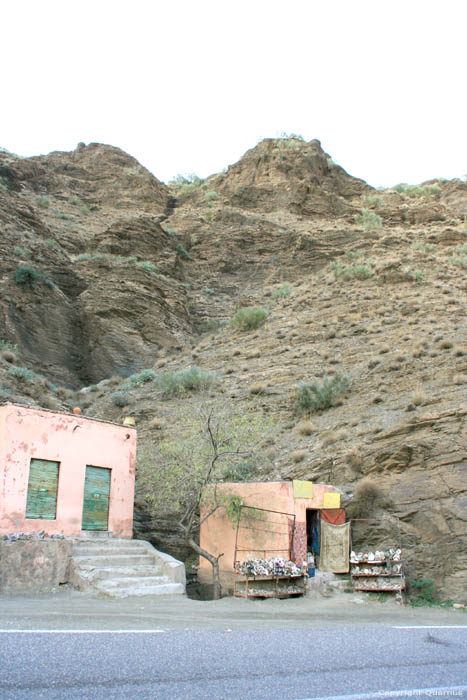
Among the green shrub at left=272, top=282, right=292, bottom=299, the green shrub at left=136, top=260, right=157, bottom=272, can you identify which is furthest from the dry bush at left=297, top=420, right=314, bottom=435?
the green shrub at left=136, top=260, right=157, bottom=272

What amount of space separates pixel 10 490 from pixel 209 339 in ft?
74.1

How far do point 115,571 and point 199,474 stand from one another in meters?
3.65

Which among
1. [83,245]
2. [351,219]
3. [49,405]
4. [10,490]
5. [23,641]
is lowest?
[23,641]

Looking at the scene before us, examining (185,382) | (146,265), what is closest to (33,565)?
(185,382)

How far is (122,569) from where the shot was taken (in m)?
13.3

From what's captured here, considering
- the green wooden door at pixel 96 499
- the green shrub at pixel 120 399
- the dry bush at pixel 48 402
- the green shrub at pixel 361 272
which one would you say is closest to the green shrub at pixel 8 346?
the dry bush at pixel 48 402

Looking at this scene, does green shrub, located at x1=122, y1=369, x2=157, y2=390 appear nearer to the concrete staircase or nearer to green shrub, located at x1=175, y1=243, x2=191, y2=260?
the concrete staircase

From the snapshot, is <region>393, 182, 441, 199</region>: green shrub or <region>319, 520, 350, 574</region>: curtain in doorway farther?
<region>393, 182, 441, 199</region>: green shrub

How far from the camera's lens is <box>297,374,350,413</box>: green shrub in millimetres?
22969

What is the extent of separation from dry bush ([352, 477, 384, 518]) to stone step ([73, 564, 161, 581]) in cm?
526

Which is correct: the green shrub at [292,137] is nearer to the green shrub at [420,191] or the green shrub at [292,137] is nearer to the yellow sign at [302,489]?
the green shrub at [420,191]

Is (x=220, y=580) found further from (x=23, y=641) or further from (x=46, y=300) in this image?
(x=46, y=300)

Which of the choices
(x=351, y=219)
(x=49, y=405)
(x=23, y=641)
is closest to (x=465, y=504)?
(x=23, y=641)

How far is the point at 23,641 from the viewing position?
5758 mm
